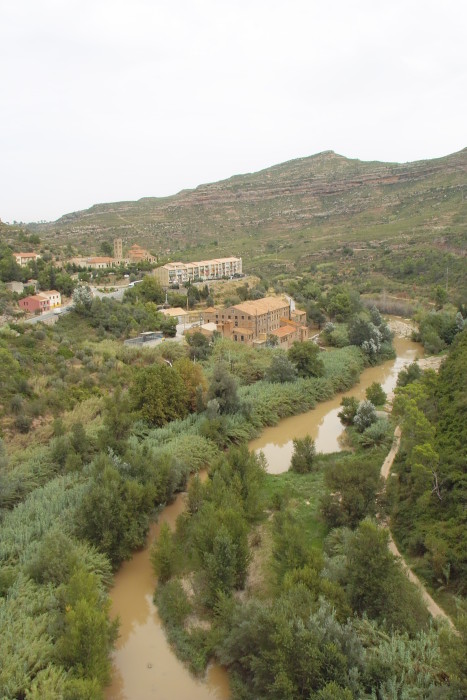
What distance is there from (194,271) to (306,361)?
1094 inches

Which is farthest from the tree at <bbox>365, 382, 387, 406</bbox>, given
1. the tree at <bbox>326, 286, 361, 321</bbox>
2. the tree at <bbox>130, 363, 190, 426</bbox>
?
the tree at <bbox>326, 286, 361, 321</bbox>

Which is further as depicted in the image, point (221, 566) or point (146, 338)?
point (146, 338)

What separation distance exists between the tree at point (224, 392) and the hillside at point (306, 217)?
40.3 meters

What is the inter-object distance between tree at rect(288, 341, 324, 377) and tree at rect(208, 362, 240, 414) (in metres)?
7.32

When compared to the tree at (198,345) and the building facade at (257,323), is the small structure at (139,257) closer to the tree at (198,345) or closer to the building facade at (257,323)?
the building facade at (257,323)

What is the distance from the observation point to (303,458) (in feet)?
67.5

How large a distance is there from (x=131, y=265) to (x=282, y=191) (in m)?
64.8

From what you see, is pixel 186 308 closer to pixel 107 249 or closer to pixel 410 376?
pixel 410 376

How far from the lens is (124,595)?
563 inches

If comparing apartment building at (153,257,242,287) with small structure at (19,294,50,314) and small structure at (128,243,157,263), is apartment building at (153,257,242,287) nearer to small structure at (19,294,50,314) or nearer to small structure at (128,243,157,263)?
small structure at (128,243,157,263)

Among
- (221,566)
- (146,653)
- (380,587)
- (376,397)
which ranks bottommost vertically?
(146,653)

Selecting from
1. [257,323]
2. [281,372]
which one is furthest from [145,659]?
[257,323]

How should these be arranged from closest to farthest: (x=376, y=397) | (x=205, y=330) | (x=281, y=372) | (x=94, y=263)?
(x=376, y=397)
(x=281, y=372)
(x=205, y=330)
(x=94, y=263)

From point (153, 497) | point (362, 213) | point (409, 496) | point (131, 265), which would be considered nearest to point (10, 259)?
point (131, 265)
